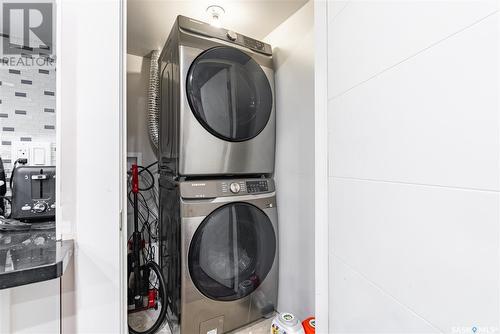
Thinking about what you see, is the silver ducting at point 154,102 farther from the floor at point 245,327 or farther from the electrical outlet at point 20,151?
the floor at point 245,327

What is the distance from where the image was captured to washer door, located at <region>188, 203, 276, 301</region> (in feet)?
4.43

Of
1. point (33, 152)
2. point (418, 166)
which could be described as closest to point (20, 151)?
point (33, 152)

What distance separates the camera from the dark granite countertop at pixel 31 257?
549 mm

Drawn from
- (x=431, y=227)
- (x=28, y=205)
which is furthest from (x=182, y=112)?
(x=431, y=227)

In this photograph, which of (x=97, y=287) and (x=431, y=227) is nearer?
(x=431, y=227)

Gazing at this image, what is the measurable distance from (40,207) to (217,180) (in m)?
0.84

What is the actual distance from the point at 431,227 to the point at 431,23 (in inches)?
16.2

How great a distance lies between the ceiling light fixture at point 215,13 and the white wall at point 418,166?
→ 102 centimetres

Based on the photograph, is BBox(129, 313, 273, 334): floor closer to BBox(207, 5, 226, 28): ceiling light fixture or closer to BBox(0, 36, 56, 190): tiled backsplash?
BBox(0, 36, 56, 190): tiled backsplash

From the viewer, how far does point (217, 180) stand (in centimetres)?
145

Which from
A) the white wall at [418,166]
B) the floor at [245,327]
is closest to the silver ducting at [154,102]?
the floor at [245,327]

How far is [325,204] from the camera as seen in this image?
0.86m

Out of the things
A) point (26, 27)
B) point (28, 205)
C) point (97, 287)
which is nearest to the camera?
point (97, 287)

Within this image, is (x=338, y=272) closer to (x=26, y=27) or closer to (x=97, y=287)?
(x=97, y=287)
